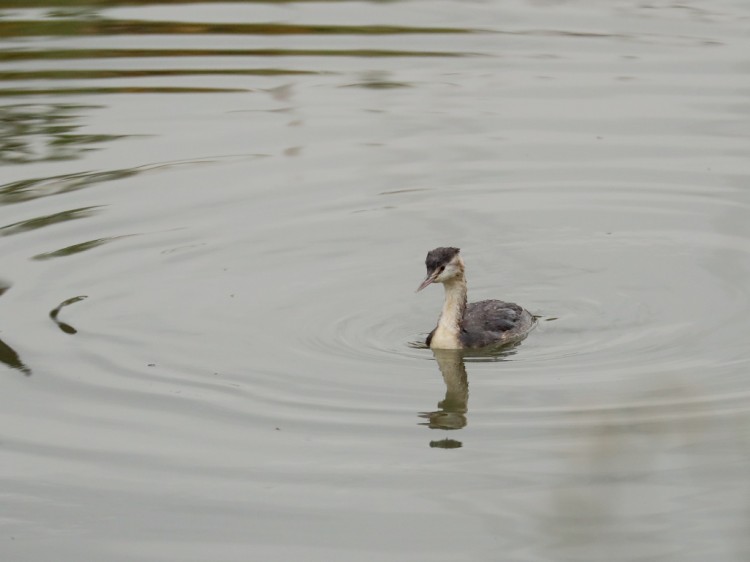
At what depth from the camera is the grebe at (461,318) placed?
11.3 metres

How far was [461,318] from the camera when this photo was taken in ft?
38.1


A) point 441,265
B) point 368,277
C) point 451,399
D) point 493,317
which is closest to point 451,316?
point 493,317

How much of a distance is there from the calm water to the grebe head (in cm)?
55

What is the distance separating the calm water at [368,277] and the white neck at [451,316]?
19cm

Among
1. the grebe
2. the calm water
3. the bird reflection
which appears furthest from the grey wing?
the bird reflection

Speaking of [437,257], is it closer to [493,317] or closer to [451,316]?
[451,316]

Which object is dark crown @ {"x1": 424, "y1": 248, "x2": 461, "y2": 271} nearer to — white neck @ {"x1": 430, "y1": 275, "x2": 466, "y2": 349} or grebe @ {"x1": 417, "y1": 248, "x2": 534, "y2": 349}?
grebe @ {"x1": 417, "y1": 248, "x2": 534, "y2": 349}

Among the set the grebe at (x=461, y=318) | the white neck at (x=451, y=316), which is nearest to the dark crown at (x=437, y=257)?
the grebe at (x=461, y=318)

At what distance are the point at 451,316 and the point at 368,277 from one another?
1.26m

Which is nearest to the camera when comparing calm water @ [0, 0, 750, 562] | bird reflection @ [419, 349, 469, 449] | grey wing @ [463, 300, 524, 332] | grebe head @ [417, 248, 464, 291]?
calm water @ [0, 0, 750, 562]

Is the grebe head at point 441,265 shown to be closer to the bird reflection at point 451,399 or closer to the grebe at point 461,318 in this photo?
the grebe at point 461,318

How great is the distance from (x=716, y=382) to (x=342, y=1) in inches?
474

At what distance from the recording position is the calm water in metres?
8.21

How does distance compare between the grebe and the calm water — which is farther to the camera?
the grebe
